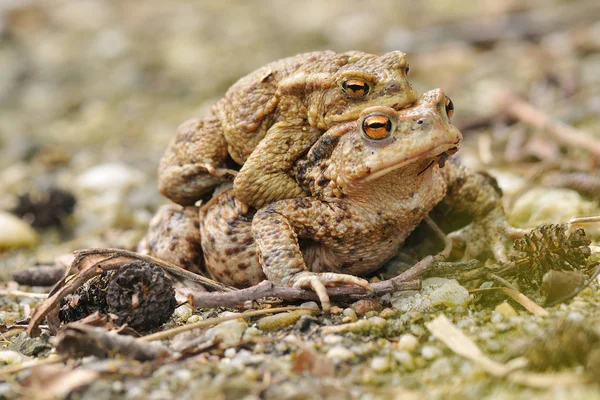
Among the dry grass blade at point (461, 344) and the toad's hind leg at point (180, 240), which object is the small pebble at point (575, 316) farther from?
the toad's hind leg at point (180, 240)

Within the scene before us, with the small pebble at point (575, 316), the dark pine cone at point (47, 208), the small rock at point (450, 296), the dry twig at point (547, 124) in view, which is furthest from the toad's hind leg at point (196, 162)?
the dry twig at point (547, 124)

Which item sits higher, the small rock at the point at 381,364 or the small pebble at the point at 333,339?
the small pebble at the point at 333,339

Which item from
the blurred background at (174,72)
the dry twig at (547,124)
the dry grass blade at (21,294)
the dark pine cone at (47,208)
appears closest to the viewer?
the dry grass blade at (21,294)

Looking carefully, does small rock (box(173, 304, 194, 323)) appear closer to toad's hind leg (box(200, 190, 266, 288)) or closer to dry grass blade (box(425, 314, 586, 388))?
toad's hind leg (box(200, 190, 266, 288))

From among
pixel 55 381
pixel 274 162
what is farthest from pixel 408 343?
pixel 55 381

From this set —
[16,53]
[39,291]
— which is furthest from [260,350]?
[16,53]

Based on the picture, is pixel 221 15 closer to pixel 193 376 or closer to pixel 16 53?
pixel 16 53

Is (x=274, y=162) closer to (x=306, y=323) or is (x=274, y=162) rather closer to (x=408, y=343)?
(x=306, y=323)
